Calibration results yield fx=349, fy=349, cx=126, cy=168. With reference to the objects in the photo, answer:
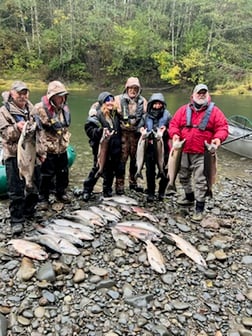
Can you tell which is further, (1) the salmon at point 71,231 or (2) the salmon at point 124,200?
(2) the salmon at point 124,200

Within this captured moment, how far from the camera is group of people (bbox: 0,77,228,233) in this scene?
15.4 ft

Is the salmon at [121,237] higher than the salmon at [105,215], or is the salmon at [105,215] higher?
the salmon at [105,215]

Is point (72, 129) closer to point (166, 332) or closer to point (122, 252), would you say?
point (122, 252)

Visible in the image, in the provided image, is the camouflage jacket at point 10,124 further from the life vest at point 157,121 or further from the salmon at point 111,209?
the life vest at point 157,121

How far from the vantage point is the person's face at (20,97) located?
433cm

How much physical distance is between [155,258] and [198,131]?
1.97m

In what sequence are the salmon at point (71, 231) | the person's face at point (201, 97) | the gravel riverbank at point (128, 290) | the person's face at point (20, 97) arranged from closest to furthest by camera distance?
the gravel riverbank at point (128, 290) → the person's face at point (20, 97) → the salmon at point (71, 231) → the person's face at point (201, 97)

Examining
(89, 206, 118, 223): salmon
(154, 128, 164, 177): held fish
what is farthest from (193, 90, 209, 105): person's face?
(89, 206, 118, 223): salmon

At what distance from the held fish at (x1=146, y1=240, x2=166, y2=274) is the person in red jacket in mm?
1172

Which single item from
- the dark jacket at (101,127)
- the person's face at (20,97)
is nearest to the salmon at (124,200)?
Answer: the dark jacket at (101,127)

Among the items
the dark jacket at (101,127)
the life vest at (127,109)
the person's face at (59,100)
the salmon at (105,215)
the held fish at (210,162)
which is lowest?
the salmon at (105,215)

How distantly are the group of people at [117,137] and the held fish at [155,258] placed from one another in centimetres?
119

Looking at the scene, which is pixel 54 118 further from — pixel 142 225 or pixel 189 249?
pixel 189 249

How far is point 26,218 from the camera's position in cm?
512
